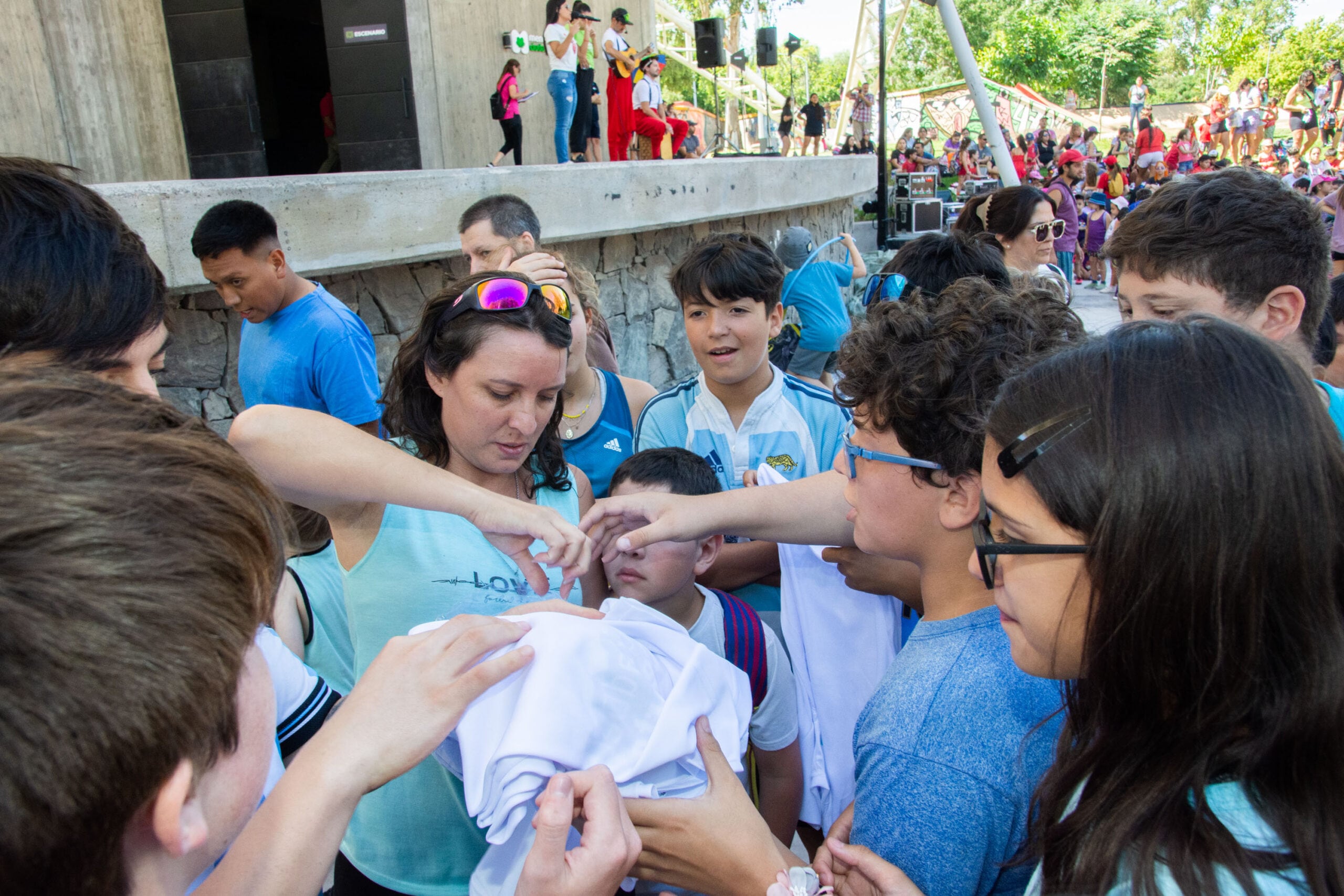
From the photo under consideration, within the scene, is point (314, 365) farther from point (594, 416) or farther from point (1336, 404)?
point (1336, 404)

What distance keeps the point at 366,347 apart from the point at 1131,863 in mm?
3762

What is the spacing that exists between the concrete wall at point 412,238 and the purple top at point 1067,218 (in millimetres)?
4308

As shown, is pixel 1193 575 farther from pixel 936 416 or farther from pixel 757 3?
pixel 757 3

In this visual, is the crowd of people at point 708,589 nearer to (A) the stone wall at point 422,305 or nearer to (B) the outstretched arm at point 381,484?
(B) the outstretched arm at point 381,484

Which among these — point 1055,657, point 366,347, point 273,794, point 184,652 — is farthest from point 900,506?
point 366,347

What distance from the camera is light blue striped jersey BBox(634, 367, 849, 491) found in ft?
9.60

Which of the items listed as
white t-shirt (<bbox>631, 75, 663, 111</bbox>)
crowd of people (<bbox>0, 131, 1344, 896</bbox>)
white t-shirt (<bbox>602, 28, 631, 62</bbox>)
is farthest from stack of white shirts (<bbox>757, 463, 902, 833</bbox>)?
white t-shirt (<bbox>631, 75, 663, 111</bbox>)

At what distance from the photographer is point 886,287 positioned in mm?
3387

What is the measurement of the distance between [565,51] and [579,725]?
1037 cm

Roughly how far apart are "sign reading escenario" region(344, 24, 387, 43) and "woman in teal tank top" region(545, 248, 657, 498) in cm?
723

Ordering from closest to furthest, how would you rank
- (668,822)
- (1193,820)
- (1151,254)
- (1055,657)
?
1. (1193,820)
2. (1055,657)
3. (668,822)
4. (1151,254)

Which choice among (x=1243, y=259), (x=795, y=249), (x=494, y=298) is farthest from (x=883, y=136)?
(x=494, y=298)

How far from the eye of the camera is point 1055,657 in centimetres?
111

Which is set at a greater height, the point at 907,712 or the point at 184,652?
the point at 184,652
